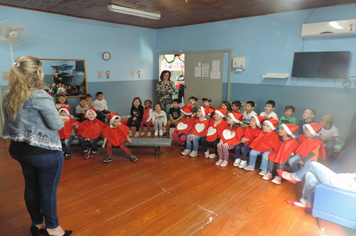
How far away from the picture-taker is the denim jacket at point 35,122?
62.7 inches

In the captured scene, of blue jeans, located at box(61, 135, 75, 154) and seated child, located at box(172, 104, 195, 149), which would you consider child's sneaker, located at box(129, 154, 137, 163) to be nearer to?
seated child, located at box(172, 104, 195, 149)

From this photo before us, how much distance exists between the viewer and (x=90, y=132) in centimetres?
398

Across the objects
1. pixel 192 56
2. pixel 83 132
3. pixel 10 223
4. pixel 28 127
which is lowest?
pixel 10 223

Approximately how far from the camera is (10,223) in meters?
2.29

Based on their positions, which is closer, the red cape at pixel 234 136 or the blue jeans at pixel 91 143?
the red cape at pixel 234 136

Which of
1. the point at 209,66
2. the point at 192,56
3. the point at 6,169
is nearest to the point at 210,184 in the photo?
the point at 6,169

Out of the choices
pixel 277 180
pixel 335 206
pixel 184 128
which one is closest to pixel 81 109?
pixel 184 128

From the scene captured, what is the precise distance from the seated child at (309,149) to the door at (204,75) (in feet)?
10.2

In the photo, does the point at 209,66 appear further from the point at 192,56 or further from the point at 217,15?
the point at 217,15

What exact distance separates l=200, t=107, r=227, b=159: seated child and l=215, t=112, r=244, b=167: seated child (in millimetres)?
95

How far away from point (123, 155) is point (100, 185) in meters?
1.08

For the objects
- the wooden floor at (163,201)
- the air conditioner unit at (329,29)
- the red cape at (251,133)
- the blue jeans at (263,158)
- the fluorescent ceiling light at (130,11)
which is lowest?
the wooden floor at (163,201)

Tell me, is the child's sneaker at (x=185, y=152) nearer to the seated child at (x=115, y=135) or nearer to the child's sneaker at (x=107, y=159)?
the seated child at (x=115, y=135)

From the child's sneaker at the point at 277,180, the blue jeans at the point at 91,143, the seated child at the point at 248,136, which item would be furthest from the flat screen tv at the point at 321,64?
the blue jeans at the point at 91,143
